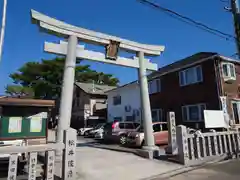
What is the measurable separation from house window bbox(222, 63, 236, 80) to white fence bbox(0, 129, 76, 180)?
1396 cm

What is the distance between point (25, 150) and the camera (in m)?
5.38

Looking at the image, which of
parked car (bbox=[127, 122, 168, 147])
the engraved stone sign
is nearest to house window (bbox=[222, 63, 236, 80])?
parked car (bbox=[127, 122, 168, 147])

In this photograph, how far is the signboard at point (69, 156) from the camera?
6207 millimetres

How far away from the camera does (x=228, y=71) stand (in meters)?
17.1

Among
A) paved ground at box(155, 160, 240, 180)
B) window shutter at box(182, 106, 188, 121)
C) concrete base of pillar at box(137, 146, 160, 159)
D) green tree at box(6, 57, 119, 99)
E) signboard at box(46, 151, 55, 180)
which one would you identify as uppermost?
green tree at box(6, 57, 119, 99)

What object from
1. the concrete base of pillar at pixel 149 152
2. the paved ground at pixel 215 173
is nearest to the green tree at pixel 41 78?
the concrete base of pillar at pixel 149 152

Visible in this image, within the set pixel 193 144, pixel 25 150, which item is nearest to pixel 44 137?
pixel 25 150

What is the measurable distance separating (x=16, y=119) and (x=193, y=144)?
23.3ft

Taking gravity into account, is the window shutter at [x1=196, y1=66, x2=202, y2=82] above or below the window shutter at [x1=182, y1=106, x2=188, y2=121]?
above

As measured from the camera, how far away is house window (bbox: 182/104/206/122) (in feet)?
57.0

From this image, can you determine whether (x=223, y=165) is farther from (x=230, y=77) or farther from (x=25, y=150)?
(x=230, y=77)

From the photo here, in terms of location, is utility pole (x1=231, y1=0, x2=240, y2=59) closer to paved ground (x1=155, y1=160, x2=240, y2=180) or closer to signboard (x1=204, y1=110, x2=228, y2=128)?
signboard (x1=204, y1=110, x2=228, y2=128)

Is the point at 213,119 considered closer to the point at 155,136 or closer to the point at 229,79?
the point at 155,136

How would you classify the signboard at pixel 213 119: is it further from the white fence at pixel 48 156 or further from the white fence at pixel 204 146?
the white fence at pixel 48 156
